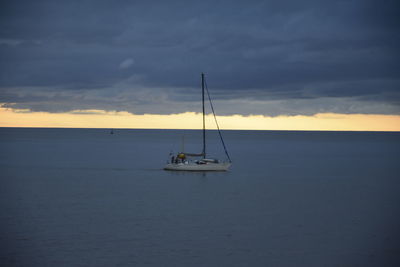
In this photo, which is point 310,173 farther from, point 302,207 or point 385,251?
point 385,251

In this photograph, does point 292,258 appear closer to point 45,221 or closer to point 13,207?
point 45,221

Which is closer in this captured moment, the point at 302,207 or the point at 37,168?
the point at 302,207

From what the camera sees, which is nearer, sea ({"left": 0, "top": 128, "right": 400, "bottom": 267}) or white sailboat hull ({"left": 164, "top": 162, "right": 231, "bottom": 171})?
sea ({"left": 0, "top": 128, "right": 400, "bottom": 267})

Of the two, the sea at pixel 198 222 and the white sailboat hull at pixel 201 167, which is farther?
the white sailboat hull at pixel 201 167

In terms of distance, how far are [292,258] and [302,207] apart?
19.1 metres

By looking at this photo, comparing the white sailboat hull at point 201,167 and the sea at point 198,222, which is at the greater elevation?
the white sailboat hull at point 201,167

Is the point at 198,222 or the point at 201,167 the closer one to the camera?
the point at 198,222

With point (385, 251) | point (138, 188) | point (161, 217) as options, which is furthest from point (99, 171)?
point (385, 251)

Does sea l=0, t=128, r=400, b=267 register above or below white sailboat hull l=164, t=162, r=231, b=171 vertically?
below

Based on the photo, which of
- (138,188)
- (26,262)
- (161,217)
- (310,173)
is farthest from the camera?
(310,173)

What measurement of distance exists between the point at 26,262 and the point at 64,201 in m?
23.0

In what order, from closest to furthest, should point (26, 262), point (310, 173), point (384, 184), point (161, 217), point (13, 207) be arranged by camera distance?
point (26, 262), point (161, 217), point (13, 207), point (384, 184), point (310, 173)

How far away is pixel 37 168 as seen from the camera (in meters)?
97.4

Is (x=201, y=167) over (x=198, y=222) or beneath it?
over
